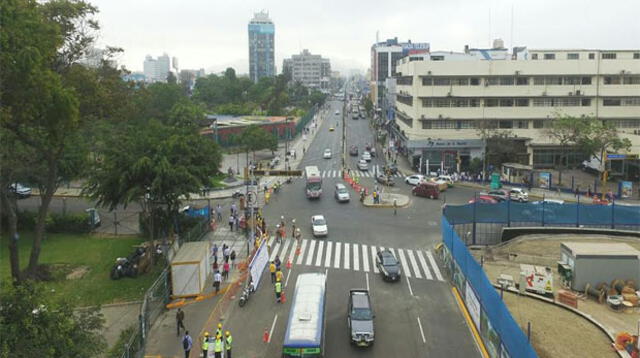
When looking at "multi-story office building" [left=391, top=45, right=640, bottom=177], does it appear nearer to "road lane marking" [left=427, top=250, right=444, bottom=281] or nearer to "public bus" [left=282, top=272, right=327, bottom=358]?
"road lane marking" [left=427, top=250, right=444, bottom=281]

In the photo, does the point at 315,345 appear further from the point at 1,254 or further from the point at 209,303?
the point at 1,254

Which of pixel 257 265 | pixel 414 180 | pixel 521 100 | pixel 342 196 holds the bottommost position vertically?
pixel 257 265

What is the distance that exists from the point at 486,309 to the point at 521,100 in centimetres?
5354

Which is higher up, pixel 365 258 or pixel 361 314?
pixel 361 314

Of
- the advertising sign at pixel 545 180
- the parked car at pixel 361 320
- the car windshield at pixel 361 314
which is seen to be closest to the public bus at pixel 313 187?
the advertising sign at pixel 545 180

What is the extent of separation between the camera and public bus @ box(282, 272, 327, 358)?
69.7ft

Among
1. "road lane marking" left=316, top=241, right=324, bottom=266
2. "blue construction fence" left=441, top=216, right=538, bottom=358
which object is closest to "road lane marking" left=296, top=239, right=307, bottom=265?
"road lane marking" left=316, top=241, right=324, bottom=266

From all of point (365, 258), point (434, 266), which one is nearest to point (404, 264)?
point (434, 266)

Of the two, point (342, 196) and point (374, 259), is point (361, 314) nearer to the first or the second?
point (374, 259)

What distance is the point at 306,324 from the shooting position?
73.5 ft

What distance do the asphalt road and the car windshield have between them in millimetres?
1118

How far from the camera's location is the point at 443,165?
Answer: 72688 mm

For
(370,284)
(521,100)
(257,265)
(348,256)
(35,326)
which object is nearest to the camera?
(35,326)

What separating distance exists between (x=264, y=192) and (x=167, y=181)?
2474cm
